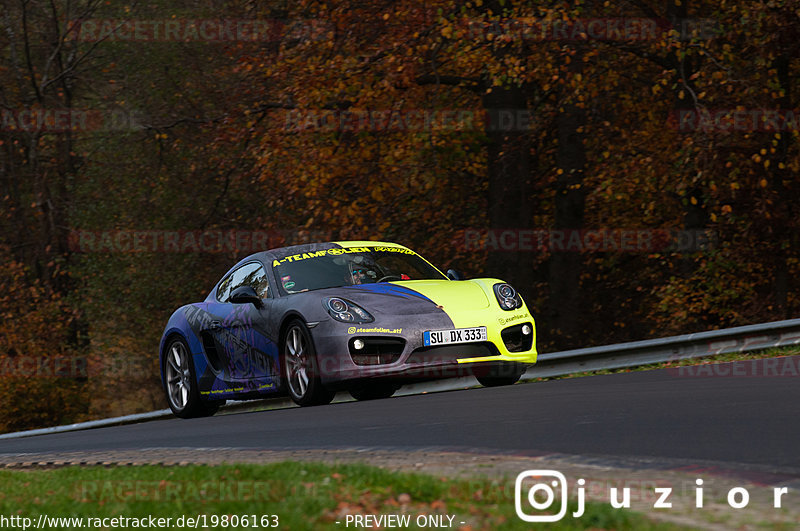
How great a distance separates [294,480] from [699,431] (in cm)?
243

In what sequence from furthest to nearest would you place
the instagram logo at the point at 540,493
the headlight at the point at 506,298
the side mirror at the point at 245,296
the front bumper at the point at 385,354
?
1. the side mirror at the point at 245,296
2. the headlight at the point at 506,298
3. the front bumper at the point at 385,354
4. the instagram logo at the point at 540,493

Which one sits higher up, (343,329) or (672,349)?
(343,329)

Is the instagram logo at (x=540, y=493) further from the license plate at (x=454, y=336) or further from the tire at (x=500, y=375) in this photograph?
the tire at (x=500, y=375)

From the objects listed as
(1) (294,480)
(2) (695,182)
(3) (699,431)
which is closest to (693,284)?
(2) (695,182)

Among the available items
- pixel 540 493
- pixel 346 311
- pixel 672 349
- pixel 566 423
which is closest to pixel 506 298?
pixel 346 311

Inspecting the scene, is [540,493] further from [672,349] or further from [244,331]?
[672,349]

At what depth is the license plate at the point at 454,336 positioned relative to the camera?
417 inches

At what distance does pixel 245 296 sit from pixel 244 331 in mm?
539

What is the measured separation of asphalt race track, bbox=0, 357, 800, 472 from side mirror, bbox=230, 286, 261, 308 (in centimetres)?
109

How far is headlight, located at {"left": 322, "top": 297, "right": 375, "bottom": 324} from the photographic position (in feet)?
35.0

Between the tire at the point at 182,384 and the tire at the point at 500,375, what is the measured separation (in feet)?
9.80

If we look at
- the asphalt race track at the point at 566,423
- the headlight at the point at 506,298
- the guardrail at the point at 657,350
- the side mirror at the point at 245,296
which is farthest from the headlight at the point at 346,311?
the guardrail at the point at 657,350

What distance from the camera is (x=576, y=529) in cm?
447

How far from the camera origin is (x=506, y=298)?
37.0 feet
